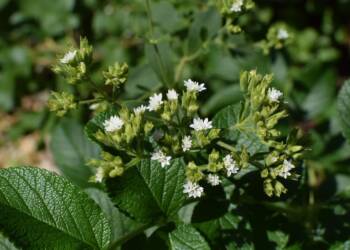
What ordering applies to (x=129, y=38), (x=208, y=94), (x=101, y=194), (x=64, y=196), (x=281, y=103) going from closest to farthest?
(x=64, y=196)
(x=281, y=103)
(x=101, y=194)
(x=208, y=94)
(x=129, y=38)

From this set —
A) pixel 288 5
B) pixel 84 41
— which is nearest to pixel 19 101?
pixel 288 5

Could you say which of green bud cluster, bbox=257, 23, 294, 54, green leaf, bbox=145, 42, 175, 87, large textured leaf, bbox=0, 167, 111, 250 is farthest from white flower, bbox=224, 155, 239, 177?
green bud cluster, bbox=257, 23, 294, 54

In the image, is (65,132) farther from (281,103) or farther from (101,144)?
(281,103)

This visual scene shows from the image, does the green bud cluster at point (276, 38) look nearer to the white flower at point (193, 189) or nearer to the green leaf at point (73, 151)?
the green leaf at point (73, 151)

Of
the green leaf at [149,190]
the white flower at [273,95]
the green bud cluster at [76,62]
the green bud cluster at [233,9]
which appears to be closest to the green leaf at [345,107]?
the white flower at [273,95]

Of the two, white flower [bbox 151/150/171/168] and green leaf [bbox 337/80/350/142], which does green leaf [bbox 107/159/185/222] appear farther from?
green leaf [bbox 337/80/350/142]

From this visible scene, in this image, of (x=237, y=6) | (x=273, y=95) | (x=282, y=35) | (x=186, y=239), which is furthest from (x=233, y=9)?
(x=186, y=239)
